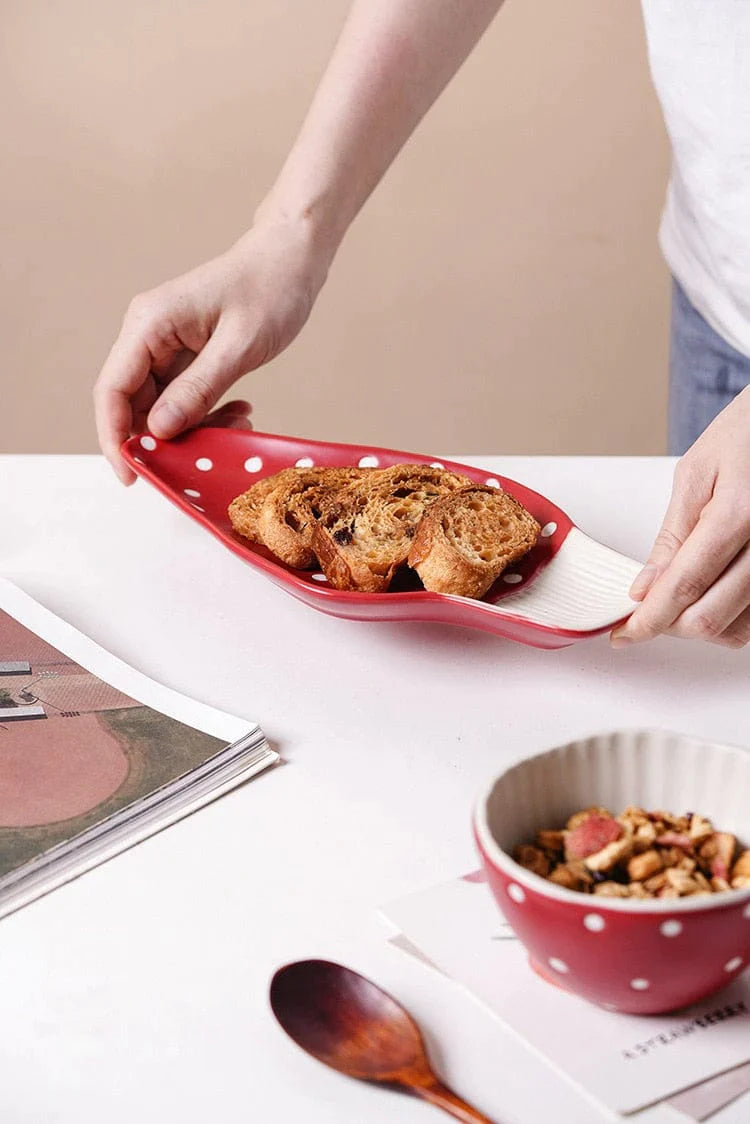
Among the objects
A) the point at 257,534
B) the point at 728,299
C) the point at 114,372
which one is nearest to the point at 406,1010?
the point at 257,534

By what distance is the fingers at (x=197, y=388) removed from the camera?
3.21 ft

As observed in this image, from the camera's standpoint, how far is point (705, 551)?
68 cm

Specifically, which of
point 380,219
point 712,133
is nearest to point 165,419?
point 712,133

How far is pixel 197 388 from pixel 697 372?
0.53m

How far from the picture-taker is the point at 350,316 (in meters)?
2.46

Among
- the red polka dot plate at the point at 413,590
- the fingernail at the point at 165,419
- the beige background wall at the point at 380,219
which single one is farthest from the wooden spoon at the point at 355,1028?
the beige background wall at the point at 380,219

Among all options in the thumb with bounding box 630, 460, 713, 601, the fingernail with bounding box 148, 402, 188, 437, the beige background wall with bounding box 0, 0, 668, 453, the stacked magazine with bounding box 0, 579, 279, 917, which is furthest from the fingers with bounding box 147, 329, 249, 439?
the beige background wall with bounding box 0, 0, 668, 453

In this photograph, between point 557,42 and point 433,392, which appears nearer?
point 557,42

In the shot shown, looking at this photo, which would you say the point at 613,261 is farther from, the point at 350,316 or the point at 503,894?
the point at 503,894

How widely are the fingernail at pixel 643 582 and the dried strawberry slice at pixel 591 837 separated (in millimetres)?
237

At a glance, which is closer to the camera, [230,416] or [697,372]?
[230,416]

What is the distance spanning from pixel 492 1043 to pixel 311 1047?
0.22ft

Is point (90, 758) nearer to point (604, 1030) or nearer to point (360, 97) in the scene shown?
point (604, 1030)

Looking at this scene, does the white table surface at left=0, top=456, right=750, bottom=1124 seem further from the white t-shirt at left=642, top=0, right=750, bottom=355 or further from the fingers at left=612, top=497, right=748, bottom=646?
the white t-shirt at left=642, top=0, right=750, bottom=355
